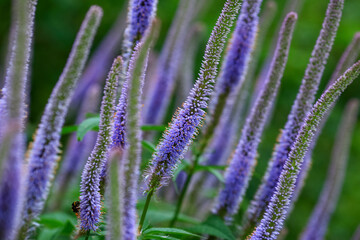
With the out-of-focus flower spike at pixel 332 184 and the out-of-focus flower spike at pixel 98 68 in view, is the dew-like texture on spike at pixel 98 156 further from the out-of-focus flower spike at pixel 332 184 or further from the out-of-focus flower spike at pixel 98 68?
the out-of-focus flower spike at pixel 98 68

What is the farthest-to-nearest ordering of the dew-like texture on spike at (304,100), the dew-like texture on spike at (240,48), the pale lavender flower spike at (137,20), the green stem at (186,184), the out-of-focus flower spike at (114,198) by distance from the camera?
the green stem at (186,184), the dew-like texture on spike at (240,48), the pale lavender flower spike at (137,20), the dew-like texture on spike at (304,100), the out-of-focus flower spike at (114,198)

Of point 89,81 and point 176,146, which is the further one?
point 89,81

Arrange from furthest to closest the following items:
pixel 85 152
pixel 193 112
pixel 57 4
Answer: pixel 57 4, pixel 85 152, pixel 193 112

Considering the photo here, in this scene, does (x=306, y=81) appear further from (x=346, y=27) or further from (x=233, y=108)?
(x=346, y=27)

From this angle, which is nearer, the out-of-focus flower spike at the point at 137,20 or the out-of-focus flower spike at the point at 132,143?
the out-of-focus flower spike at the point at 132,143

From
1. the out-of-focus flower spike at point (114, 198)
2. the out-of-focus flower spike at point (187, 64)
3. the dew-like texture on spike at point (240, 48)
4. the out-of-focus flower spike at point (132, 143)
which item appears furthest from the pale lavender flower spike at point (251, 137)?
the out-of-focus flower spike at point (187, 64)

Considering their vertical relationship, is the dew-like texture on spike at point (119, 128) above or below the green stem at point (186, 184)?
above

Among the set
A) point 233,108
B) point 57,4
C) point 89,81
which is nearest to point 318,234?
point 233,108
